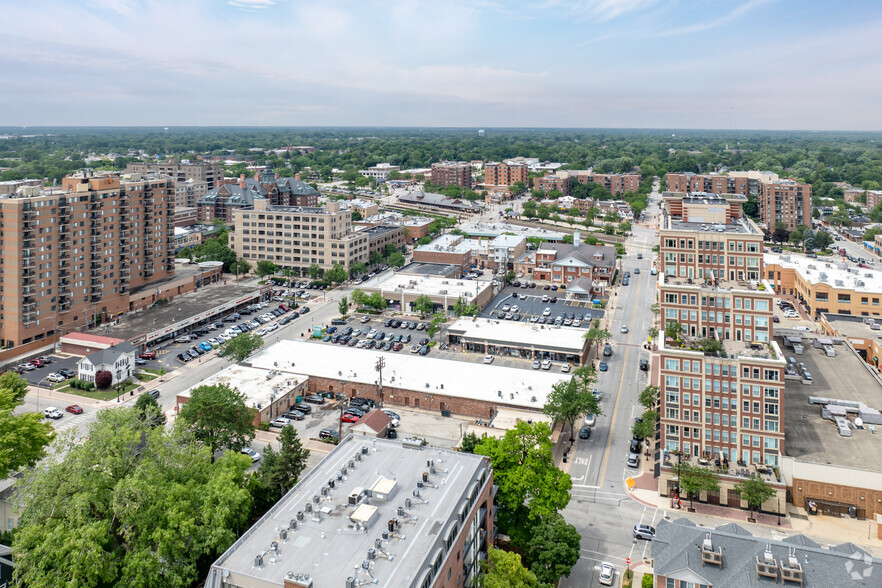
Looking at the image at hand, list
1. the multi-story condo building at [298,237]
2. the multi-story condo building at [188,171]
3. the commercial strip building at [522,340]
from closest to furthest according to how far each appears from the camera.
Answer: the commercial strip building at [522,340]
the multi-story condo building at [298,237]
the multi-story condo building at [188,171]

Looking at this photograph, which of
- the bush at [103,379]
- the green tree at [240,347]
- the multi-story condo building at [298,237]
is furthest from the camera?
the multi-story condo building at [298,237]

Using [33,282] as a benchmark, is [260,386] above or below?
below

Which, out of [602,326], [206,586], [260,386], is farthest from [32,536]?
[602,326]

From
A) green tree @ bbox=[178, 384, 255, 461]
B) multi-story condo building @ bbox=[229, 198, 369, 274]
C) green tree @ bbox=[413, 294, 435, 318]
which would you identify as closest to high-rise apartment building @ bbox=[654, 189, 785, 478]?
green tree @ bbox=[178, 384, 255, 461]

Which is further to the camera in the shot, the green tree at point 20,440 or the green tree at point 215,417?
the green tree at point 215,417

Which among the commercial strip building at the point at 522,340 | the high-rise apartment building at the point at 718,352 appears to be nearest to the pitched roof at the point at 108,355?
the commercial strip building at the point at 522,340

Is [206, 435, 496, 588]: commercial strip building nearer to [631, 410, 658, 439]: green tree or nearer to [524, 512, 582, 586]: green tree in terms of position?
[524, 512, 582, 586]: green tree

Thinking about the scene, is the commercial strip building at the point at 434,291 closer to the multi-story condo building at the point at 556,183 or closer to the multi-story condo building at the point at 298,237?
the multi-story condo building at the point at 298,237

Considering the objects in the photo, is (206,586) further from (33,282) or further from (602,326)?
(602,326)
